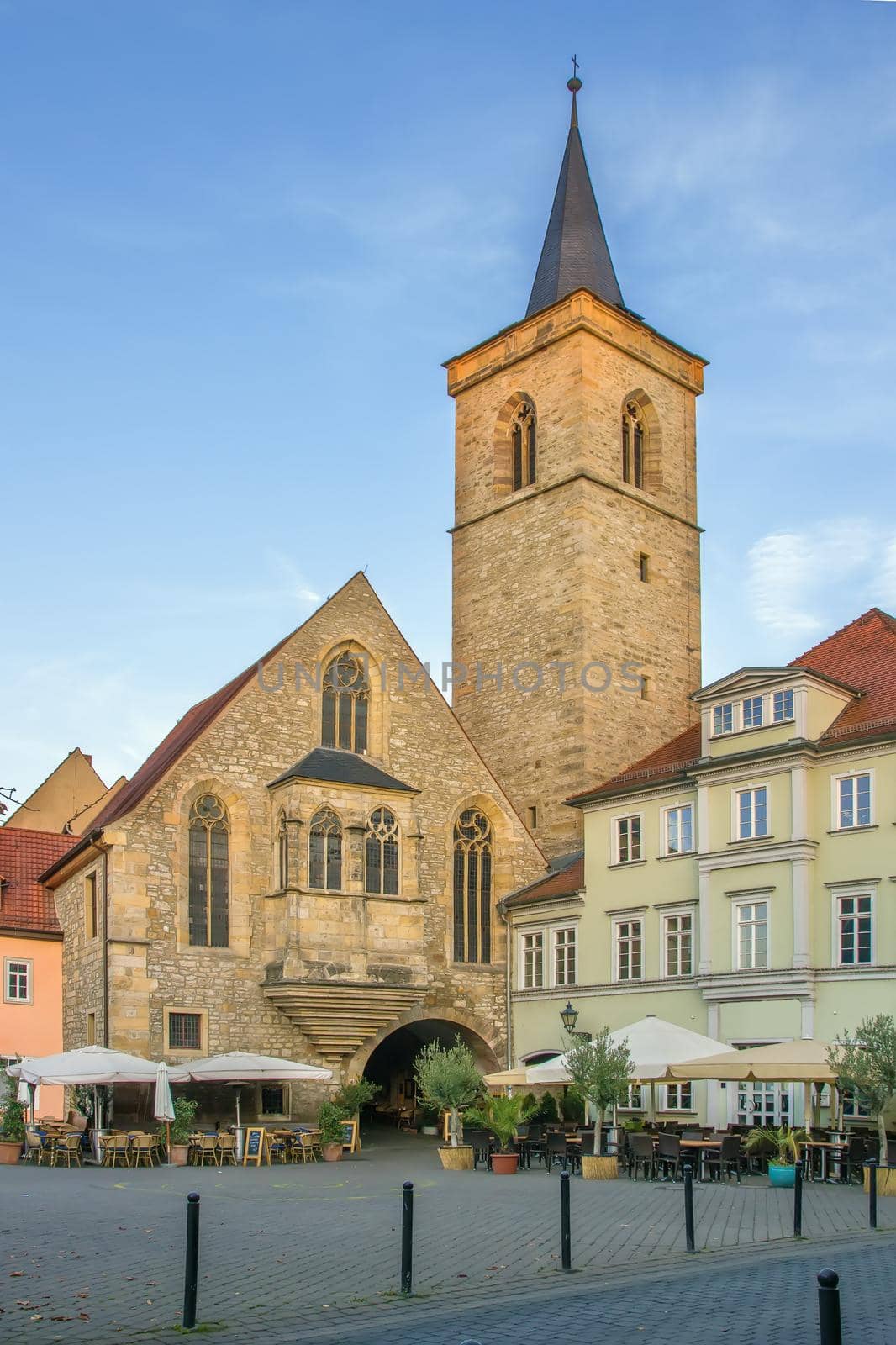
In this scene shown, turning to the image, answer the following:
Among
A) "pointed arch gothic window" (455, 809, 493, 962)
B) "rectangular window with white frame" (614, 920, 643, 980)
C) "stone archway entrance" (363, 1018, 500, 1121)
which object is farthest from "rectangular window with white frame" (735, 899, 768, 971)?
"stone archway entrance" (363, 1018, 500, 1121)

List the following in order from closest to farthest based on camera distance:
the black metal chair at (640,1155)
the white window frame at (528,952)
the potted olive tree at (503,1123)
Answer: the black metal chair at (640,1155) < the potted olive tree at (503,1123) < the white window frame at (528,952)

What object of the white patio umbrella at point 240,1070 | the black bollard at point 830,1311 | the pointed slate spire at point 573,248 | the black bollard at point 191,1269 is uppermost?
the pointed slate spire at point 573,248

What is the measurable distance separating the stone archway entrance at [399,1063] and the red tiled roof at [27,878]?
846 centimetres

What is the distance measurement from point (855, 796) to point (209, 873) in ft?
42.4

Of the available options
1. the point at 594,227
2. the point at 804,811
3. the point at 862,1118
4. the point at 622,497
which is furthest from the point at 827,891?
the point at 594,227

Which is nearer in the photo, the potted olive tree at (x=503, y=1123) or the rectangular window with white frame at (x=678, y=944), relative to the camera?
the potted olive tree at (x=503, y=1123)

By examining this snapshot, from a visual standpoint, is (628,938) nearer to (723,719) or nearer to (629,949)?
(629,949)

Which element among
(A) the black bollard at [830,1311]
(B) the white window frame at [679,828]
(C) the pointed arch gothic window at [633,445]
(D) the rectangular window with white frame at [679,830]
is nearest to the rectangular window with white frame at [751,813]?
(B) the white window frame at [679,828]

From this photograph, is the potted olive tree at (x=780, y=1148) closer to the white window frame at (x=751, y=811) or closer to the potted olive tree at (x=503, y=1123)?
the potted olive tree at (x=503, y=1123)

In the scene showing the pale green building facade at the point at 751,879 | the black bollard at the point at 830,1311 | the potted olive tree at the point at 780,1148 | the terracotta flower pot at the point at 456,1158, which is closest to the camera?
the black bollard at the point at 830,1311

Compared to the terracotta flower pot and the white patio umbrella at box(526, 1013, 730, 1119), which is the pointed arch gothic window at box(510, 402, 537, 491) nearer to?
the white patio umbrella at box(526, 1013, 730, 1119)

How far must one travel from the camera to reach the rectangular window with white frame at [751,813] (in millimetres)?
28016

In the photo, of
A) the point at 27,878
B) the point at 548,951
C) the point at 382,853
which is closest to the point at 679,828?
the point at 548,951

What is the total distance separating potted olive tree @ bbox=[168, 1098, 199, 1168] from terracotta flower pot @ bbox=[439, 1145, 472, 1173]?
4.44m
